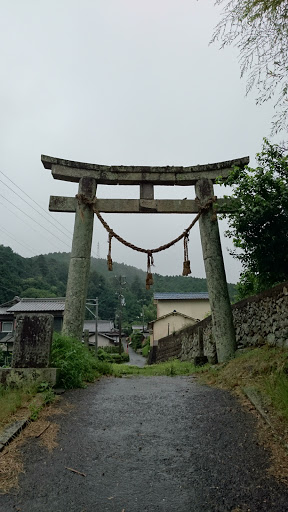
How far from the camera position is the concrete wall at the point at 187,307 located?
30047 mm

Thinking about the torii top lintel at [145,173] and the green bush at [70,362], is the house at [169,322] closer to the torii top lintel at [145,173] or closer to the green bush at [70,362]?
the torii top lintel at [145,173]

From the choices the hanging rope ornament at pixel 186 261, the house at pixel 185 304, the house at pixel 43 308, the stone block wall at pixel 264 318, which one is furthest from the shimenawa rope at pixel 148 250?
the house at pixel 185 304

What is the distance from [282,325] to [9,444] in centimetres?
464

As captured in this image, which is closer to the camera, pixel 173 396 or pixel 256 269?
pixel 173 396

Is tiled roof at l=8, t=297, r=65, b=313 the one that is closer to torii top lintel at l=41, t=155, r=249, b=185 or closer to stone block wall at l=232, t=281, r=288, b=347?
torii top lintel at l=41, t=155, r=249, b=185

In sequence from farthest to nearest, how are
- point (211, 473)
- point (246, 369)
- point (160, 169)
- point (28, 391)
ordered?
1. point (160, 169)
2. point (246, 369)
3. point (28, 391)
4. point (211, 473)

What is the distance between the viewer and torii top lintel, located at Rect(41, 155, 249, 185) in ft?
27.0

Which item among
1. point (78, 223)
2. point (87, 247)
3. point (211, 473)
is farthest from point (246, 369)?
point (78, 223)

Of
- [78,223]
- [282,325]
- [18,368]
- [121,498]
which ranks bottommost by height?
[121,498]

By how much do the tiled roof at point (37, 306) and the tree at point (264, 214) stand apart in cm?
2343

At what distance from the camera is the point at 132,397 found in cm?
524

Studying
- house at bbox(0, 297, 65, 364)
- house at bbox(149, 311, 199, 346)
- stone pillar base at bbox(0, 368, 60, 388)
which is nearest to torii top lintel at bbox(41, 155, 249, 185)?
stone pillar base at bbox(0, 368, 60, 388)

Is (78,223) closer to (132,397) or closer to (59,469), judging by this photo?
(132,397)

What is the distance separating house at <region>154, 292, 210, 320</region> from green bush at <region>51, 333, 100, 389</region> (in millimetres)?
24089
